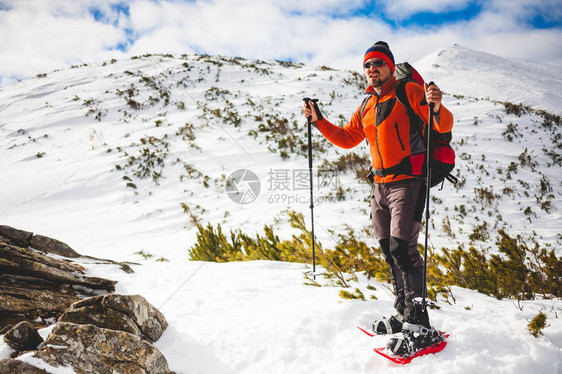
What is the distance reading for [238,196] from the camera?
8.34 meters

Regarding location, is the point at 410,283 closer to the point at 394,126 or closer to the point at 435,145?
the point at 435,145

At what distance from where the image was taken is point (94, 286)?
305 centimetres

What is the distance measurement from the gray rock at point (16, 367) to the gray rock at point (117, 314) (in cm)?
45

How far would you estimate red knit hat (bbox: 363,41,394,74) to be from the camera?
7.57ft

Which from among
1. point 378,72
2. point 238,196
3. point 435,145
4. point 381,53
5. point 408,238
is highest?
point 381,53

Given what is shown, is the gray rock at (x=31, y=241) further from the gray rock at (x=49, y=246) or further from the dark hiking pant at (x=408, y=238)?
the dark hiking pant at (x=408, y=238)

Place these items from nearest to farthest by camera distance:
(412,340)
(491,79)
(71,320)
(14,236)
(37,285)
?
1. (412,340)
2. (71,320)
3. (37,285)
4. (14,236)
5. (491,79)

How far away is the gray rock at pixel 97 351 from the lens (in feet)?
5.29

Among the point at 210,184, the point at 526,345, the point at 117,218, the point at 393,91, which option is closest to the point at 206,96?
the point at 210,184

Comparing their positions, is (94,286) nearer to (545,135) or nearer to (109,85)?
(545,135)

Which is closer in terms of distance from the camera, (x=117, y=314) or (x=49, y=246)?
(x=117, y=314)

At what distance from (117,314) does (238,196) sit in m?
6.36

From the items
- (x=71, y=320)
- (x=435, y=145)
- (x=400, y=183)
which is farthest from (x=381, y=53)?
(x=71, y=320)

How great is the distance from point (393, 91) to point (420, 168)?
672mm
